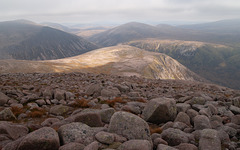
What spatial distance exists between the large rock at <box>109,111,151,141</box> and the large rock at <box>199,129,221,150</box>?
240 centimetres

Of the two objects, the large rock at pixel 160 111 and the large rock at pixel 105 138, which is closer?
the large rock at pixel 105 138

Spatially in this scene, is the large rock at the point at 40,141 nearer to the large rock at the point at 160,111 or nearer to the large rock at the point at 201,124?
the large rock at the point at 160,111

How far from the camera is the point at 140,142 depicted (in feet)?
19.7

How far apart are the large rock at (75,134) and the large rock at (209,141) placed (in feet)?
16.5

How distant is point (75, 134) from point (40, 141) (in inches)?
58.7

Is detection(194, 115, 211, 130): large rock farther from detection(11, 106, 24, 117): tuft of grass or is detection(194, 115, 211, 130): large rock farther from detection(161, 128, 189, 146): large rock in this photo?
detection(11, 106, 24, 117): tuft of grass

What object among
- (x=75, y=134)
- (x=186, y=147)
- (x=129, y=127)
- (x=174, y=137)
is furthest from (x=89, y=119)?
(x=186, y=147)

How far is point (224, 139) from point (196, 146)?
1.82 metres

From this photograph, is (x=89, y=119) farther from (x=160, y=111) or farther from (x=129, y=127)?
(x=160, y=111)

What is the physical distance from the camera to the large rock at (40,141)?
18.1 ft

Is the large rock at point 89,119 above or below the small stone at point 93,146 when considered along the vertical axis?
below

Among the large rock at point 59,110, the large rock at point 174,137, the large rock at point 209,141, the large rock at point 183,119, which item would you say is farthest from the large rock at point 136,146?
the large rock at point 59,110

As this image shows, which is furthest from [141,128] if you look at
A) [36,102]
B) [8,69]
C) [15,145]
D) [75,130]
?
[8,69]

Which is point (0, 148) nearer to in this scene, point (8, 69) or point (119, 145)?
point (119, 145)
